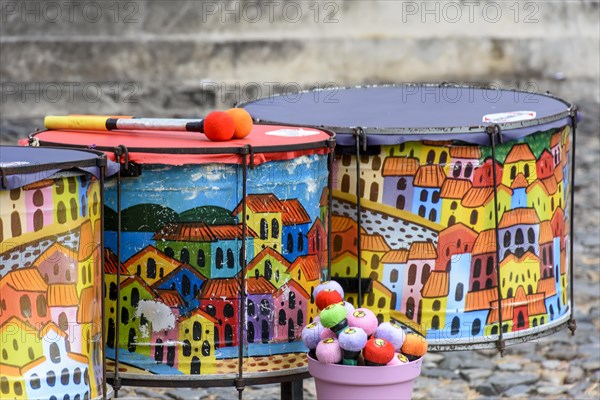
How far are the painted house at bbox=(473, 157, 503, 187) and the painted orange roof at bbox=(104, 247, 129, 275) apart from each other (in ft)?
3.93

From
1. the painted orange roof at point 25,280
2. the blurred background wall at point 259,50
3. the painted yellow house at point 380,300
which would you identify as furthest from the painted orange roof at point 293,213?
the blurred background wall at point 259,50

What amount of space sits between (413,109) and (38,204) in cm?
172

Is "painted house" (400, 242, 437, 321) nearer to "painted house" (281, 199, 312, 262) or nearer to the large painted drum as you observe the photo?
the large painted drum

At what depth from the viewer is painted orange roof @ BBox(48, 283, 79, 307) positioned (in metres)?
3.37

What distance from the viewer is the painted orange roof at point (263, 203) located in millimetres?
3730

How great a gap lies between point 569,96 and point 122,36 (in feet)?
14.4

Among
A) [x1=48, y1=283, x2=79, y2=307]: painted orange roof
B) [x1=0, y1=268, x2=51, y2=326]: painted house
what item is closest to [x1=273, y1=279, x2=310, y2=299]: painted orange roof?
[x1=48, y1=283, x2=79, y2=307]: painted orange roof

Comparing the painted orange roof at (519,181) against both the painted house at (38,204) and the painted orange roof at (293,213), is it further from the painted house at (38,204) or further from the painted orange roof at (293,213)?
the painted house at (38,204)

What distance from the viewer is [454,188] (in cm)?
415

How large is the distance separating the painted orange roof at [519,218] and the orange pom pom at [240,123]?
93cm

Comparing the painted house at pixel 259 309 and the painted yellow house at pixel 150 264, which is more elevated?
the painted yellow house at pixel 150 264

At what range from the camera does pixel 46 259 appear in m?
3.36

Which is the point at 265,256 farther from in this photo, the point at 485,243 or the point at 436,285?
the point at 485,243

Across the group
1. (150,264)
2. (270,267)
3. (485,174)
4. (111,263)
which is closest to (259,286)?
(270,267)
